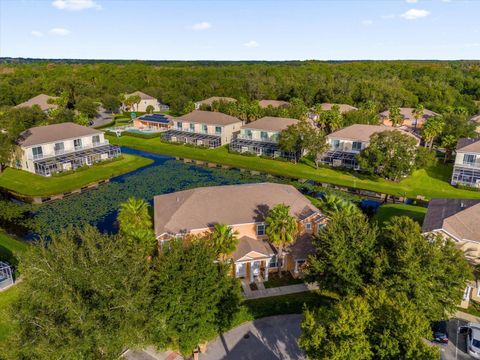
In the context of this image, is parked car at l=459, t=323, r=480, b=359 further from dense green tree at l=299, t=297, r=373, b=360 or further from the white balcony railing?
the white balcony railing

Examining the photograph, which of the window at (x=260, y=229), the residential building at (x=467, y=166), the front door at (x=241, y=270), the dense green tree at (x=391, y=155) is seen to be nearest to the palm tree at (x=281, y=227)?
the window at (x=260, y=229)

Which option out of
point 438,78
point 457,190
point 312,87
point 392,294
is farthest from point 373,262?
point 438,78

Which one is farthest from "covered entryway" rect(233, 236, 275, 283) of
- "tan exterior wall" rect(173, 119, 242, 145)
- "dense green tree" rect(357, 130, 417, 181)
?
"tan exterior wall" rect(173, 119, 242, 145)

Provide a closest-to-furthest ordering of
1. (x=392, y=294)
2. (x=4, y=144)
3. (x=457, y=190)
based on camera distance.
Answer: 1. (x=392, y=294)
2. (x=457, y=190)
3. (x=4, y=144)

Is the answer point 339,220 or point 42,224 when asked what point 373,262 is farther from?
point 42,224

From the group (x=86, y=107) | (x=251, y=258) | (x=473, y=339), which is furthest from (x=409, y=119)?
(x=86, y=107)

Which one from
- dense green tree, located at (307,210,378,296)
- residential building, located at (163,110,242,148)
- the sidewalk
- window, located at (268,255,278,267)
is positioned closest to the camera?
dense green tree, located at (307,210,378,296)
